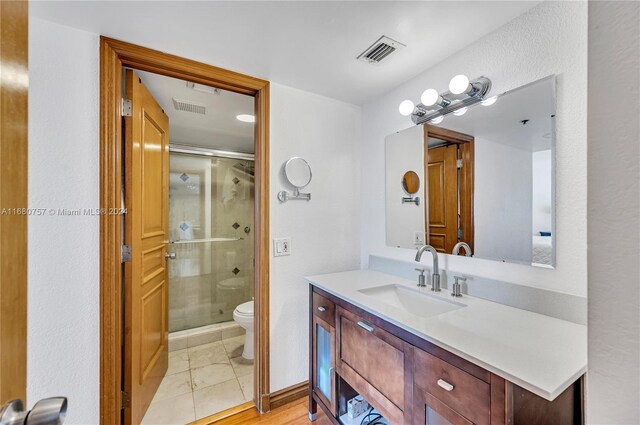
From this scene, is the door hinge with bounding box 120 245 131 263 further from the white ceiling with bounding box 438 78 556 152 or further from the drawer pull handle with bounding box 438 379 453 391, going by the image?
the white ceiling with bounding box 438 78 556 152

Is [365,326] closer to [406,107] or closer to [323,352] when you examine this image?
[323,352]

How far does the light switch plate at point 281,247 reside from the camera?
1798 millimetres

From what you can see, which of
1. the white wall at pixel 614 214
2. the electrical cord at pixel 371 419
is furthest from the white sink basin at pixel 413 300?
the white wall at pixel 614 214

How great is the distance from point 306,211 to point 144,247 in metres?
1.04

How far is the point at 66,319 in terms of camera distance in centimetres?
123

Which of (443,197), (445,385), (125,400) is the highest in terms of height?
(443,197)

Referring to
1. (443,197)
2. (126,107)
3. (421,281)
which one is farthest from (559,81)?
(126,107)

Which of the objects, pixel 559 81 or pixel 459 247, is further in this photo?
pixel 459 247

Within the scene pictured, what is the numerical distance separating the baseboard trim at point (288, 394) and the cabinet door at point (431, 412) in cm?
109

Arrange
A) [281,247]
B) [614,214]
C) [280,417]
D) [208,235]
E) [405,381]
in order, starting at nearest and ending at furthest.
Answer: [614,214] < [405,381] < [280,417] < [281,247] < [208,235]

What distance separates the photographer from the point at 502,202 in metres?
1.31

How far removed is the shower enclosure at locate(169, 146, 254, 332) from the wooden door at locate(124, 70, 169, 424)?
871 mm

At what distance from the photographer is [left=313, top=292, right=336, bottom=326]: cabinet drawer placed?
1.50m

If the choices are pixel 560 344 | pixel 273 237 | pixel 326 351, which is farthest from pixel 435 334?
pixel 273 237
